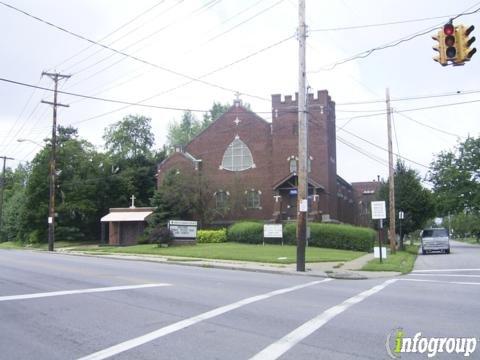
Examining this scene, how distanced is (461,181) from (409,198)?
57.3ft

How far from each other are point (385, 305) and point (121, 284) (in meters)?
7.08

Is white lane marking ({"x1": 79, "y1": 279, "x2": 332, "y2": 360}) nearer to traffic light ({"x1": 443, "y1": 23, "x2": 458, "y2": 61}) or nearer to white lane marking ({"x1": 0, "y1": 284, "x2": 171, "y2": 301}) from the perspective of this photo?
white lane marking ({"x1": 0, "y1": 284, "x2": 171, "y2": 301})

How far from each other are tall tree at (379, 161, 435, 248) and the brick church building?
19.4 ft

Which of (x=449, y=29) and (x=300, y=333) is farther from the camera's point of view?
(x=449, y=29)

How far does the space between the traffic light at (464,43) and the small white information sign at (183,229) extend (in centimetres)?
2695

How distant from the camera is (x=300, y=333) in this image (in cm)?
816

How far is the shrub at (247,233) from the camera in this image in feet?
129

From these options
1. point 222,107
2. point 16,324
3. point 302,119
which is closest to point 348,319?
point 16,324

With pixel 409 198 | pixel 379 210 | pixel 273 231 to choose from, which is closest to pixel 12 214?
pixel 273 231

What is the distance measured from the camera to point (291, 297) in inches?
488

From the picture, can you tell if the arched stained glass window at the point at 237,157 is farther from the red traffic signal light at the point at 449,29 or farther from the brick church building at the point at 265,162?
the red traffic signal light at the point at 449,29

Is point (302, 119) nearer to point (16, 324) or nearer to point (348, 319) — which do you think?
point (348, 319)

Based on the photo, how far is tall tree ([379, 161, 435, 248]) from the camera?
43438 mm

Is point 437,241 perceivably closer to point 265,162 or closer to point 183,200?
point 265,162
